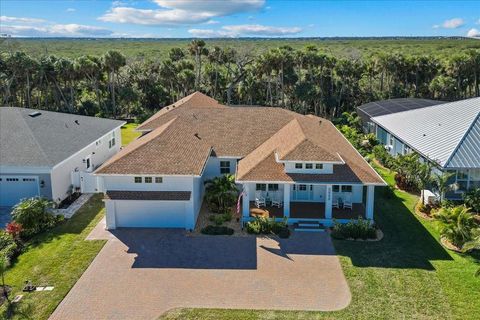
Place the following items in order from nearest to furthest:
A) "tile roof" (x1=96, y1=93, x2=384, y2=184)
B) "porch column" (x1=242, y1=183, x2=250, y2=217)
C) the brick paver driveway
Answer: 1. the brick paver driveway
2. "porch column" (x1=242, y1=183, x2=250, y2=217)
3. "tile roof" (x1=96, y1=93, x2=384, y2=184)

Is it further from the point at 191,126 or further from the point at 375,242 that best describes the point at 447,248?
the point at 191,126

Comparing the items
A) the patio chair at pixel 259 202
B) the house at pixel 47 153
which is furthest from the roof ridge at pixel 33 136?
the patio chair at pixel 259 202

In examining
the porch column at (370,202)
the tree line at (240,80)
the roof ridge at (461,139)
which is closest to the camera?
the porch column at (370,202)

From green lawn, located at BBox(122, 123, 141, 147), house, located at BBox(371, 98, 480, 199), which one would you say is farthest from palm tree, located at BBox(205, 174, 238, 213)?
green lawn, located at BBox(122, 123, 141, 147)

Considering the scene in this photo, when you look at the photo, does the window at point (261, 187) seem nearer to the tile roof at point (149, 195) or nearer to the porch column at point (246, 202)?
the porch column at point (246, 202)

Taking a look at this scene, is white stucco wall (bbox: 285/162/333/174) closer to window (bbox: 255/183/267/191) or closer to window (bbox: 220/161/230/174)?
window (bbox: 255/183/267/191)

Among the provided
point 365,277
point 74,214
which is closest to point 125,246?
point 74,214

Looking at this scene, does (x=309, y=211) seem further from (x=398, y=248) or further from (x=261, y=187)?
(x=398, y=248)

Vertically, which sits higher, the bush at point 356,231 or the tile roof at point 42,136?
the tile roof at point 42,136
